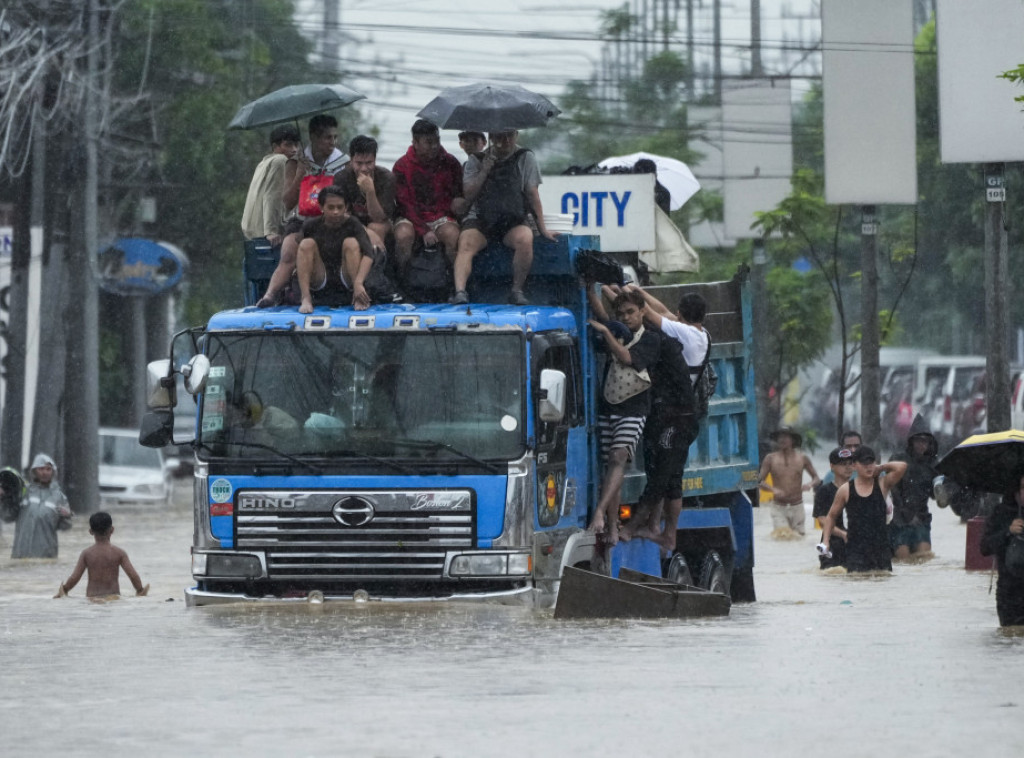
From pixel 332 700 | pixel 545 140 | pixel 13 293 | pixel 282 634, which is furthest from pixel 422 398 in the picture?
pixel 545 140

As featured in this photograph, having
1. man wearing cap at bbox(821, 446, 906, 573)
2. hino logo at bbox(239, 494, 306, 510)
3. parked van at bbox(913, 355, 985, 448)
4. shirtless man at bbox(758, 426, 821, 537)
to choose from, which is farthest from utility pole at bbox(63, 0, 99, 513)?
hino logo at bbox(239, 494, 306, 510)

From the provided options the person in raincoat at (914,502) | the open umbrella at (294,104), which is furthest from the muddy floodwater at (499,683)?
the person in raincoat at (914,502)

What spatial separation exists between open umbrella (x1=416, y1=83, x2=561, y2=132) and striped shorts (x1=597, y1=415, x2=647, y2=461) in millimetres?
1984

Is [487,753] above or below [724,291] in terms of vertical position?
below

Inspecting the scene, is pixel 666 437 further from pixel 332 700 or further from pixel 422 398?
pixel 332 700

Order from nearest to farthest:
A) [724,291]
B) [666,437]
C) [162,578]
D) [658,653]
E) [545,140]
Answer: [658,653] → [666,437] → [724,291] → [162,578] → [545,140]

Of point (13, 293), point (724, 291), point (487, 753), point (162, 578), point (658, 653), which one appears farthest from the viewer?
point (13, 293)

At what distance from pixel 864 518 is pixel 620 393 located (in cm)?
615

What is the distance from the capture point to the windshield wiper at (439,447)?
1248 centimetres

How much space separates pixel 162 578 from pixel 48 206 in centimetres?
1167

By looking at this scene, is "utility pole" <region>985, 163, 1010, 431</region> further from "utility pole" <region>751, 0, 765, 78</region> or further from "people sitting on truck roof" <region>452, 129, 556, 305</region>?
"utility pole" <region>751, 0, 765, 78</region>

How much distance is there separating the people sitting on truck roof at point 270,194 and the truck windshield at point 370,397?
1.68 m

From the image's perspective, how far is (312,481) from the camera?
1259 centimetres

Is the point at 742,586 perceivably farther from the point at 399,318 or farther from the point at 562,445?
the point at 399,318
